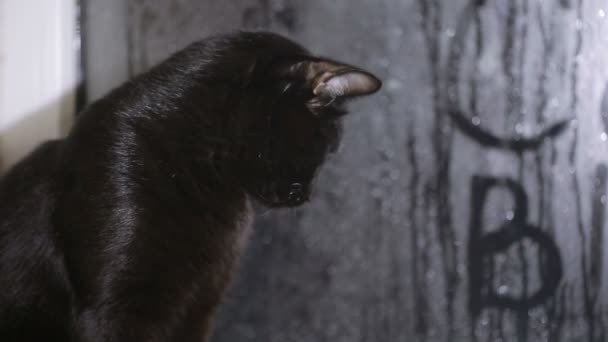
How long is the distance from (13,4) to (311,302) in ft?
2.21

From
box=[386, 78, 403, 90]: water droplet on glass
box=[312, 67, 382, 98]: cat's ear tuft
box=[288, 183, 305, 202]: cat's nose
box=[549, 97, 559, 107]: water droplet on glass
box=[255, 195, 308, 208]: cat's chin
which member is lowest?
box=[255, 195, 308, 208]: cat's chin

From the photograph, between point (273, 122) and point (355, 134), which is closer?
point (273, 122)

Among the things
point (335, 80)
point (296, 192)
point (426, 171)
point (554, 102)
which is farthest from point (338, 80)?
point (554, 102)

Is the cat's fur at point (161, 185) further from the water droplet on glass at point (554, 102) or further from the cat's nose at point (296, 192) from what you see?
the water droplet on glass at point (554, 102)

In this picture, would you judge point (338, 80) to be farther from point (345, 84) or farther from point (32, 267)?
point (32, 267)

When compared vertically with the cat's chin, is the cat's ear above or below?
above

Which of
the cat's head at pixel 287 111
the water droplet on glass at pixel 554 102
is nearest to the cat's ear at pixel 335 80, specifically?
the cat's head at pixel 287 111

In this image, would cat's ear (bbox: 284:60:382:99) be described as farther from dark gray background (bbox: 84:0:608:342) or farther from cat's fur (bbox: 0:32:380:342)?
dark gray background (bbox: 84:0:608:342)

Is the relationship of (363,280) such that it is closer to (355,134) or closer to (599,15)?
(355,134)

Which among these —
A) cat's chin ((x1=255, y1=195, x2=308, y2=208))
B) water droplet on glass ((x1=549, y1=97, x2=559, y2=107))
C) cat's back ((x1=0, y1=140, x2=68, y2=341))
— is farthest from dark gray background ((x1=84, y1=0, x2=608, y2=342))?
cat's back ((x1=0, y1=140, x2=68, y2=341))

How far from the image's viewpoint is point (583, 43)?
810 mm

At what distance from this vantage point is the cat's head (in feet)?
2.18

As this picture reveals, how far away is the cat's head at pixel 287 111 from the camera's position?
2.18ft

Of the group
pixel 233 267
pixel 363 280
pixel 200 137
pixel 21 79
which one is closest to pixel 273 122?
pixel 200 137
